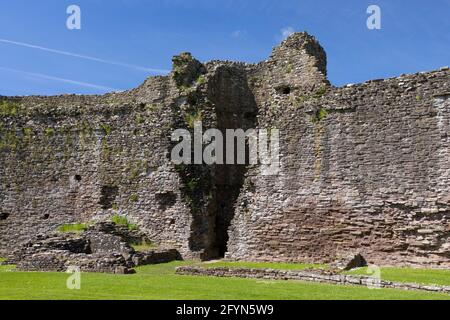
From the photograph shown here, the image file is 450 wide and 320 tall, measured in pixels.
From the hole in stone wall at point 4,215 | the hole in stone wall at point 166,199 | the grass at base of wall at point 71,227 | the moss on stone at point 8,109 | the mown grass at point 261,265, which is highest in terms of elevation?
the moss on stone at point 8,109

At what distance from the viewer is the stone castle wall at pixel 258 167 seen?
2516 cm

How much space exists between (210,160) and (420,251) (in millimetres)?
11341

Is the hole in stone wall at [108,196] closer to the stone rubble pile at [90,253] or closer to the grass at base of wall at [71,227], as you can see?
the grass at base of wall at [71,227]

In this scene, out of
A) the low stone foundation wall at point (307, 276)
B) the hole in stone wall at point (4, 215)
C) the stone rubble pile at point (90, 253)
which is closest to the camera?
the low stone foundation wall at point (307, 276)

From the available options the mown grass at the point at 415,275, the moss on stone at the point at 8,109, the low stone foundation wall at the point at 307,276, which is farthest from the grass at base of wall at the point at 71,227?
the mown grass at the point at 415,275

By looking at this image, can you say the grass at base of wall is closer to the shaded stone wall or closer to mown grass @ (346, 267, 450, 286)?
the shaded stone wall

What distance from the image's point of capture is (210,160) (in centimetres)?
3145

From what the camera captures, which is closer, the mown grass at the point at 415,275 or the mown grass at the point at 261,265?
the mown grass at the point at 415,275

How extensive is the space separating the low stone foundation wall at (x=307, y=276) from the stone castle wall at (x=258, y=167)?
5.45 metres

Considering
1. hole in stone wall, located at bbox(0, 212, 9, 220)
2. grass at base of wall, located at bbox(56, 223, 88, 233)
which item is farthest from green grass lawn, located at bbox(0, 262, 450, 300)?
hole in stone wall, located at bbox(0, 212, 9, 220)

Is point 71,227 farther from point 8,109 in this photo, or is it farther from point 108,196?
point 8,109

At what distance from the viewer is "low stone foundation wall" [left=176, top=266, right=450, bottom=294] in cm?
1844
